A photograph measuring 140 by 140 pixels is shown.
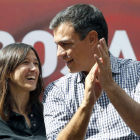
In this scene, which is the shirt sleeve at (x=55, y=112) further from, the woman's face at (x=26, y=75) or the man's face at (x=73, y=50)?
the woman's face at (x=26, y=75)

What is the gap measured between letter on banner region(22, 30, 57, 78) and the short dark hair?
676 millimetres

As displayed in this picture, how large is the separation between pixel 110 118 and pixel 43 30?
1246 mm

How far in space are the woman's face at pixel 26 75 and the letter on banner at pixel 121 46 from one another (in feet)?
2.61

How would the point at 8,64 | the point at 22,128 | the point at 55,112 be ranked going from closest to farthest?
the point at 55,112 → the point at 22,128 → the point at 8,64

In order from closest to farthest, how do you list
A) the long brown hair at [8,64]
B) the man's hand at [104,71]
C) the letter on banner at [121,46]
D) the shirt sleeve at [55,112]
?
the man's hand at [104,71] < the shirt sleeve at [55,112] < the long brown hair at [8,64] < the letter on banner at [121,46]

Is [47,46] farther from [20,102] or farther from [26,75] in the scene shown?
[20,102]

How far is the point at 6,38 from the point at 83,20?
1.02m

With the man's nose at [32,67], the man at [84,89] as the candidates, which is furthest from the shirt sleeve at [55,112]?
the man's nose at [32,67]

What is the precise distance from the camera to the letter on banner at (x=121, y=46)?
2535mm

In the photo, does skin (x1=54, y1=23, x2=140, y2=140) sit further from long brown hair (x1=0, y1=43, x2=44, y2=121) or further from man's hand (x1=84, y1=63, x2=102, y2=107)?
long brown hair (x1=0, y1=43, x2=44, y2=121)

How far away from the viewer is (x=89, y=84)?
59.1 inches

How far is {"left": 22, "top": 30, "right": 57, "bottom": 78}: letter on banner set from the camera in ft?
8.32

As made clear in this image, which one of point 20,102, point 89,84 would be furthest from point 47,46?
point 89,84

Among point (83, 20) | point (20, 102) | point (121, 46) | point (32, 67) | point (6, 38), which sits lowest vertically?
point (20, 102)
